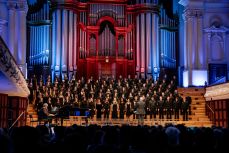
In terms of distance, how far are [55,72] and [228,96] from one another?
8250mm

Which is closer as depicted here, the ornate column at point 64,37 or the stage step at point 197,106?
the stage step at point 197,106

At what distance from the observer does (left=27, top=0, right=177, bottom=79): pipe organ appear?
19.5 meters

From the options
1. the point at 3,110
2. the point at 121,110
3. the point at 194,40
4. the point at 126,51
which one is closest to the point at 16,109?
the point at 3,110

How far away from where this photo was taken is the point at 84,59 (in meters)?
20.0

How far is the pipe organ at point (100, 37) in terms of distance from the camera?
19.5m

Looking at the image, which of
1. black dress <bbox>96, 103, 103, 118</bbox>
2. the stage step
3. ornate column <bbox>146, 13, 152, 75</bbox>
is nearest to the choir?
black dress <bbox>96, 103, 103, 118</bbox>

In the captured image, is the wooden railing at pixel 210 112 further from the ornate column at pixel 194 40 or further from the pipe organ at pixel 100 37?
the pipe organ at pixel 100 37

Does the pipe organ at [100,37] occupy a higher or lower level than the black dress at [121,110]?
higher

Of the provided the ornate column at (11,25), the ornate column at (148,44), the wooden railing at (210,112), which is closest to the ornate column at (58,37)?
the ornate column at (11,25)

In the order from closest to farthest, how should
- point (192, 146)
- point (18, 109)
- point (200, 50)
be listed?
point (192, 146)
point (18, 109)
point (200, 50)

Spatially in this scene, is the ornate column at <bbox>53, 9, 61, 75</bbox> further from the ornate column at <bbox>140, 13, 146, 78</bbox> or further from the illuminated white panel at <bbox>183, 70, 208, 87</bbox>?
the illuminated white panel at <bbox>183, 70, 208, 87</bbox>

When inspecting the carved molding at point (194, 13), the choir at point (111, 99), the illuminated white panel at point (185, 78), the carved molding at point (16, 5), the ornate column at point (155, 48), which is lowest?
the choir at point (111, 99)

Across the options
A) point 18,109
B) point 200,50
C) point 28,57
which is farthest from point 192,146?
point 28,57

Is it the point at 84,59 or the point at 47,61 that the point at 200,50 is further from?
the point at 47,61
